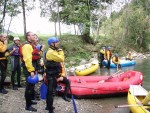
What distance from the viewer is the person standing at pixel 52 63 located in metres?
5.60

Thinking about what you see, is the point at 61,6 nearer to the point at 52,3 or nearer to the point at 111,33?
the point at 52,3

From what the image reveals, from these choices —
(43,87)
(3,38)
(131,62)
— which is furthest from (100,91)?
(131,62)

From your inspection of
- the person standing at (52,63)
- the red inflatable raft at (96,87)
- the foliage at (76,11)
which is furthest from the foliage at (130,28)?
the person standing at (52,63)

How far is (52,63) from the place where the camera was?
569 centimetres

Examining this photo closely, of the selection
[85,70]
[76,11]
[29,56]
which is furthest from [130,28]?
[29,56]

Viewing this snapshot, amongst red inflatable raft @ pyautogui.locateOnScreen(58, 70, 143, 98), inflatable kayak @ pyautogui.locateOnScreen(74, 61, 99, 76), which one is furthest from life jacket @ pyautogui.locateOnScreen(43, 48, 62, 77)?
inflatable kayak @ pyautogui.locateOnScreen(74, 61, 99, 76)

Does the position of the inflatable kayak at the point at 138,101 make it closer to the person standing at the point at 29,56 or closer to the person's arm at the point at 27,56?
the person standing at the point at 29,56

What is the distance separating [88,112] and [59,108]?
2.49 feet

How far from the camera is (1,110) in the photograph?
247 inches

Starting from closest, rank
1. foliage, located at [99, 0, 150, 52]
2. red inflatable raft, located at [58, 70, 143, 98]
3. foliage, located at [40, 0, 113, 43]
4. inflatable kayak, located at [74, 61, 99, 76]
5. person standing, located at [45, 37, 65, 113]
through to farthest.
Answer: person standing, located at [45, 37, 65, 113] → red inflatable raft, located at [58, 70, 143, 98] → inflatable kayak, located at [74, 61, 99, 76] → foliage, located at [40, 0, 113, 43] → foliage, located at [99, 0, 150, 52]

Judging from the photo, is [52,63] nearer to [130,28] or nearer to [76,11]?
[76,11]

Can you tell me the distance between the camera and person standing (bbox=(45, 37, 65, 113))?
221 inches

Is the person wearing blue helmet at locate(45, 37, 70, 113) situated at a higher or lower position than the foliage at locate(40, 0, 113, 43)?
lower

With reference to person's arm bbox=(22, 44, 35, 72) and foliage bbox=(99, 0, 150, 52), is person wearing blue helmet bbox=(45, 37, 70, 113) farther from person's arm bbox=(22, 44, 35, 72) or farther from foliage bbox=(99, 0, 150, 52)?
foliage bbox=(99, 0, 150, 52)
